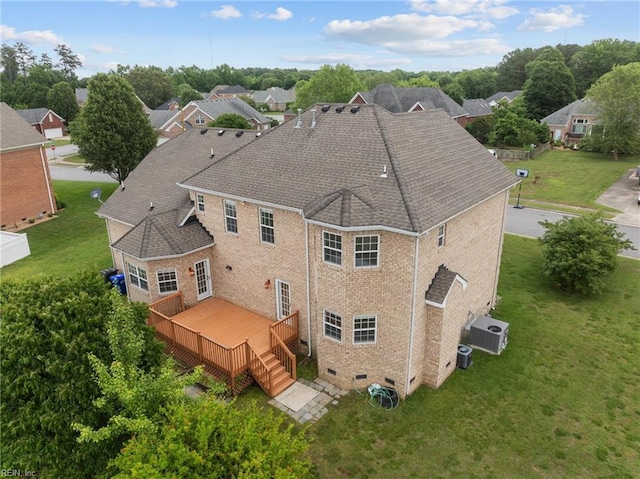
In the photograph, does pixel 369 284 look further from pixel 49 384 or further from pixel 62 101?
pixel 62 101

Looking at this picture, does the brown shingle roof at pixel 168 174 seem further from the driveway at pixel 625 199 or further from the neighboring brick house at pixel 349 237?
the driveway at pixel 625 199

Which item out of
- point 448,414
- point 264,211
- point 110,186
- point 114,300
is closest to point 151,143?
point 110,186

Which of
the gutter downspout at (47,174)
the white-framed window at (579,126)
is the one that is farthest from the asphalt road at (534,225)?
the white-framed window at (579,126)

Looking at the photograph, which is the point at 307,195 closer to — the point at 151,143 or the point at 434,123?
the point at 434,123

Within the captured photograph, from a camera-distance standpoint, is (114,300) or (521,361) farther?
(521,361)

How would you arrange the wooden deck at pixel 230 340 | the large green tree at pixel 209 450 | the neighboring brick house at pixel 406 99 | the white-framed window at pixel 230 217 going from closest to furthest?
1. the large green tree at pixel 209 450
2. the wooden deck at pixel 230 340
3. the white-framed window at pixel 230 217
4. the neighboring brick house at pixel 406 99

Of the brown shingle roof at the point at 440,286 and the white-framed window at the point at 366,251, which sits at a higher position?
the white-framed window at the point at 366,251
